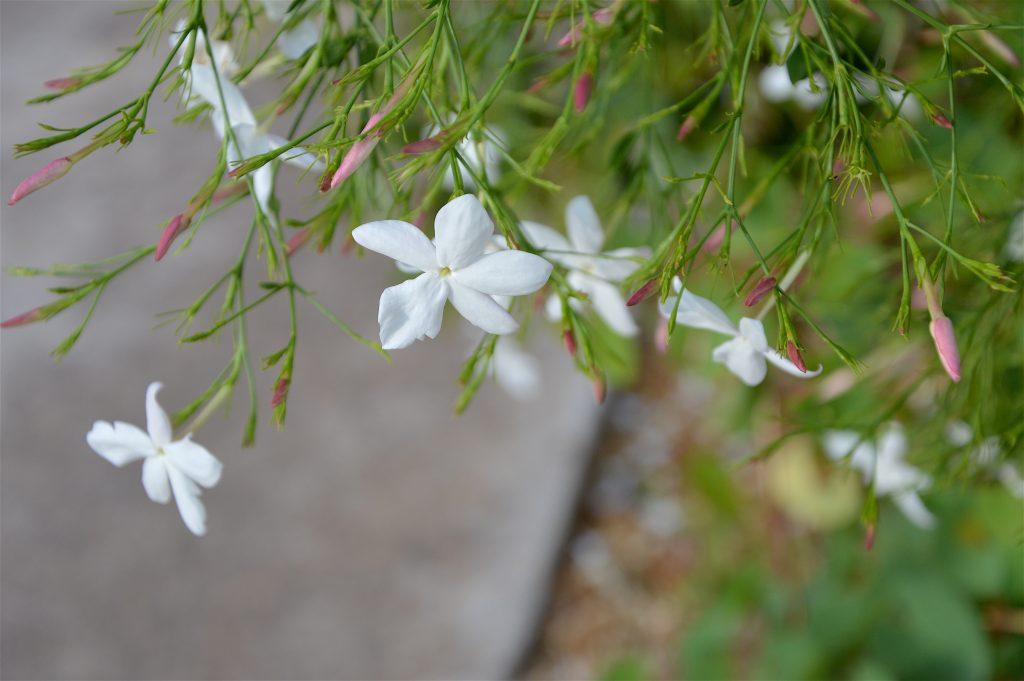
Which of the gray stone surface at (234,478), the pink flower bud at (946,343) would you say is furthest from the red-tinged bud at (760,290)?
the gray stone surface at (234,478)

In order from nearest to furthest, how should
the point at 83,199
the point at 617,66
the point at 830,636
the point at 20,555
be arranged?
the point at 617,66
the point at 830,636
the point at 20,555
the point at 83,199

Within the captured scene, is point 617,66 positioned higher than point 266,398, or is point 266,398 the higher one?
point 617,66

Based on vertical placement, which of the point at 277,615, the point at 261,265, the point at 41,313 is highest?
the point at 41,313

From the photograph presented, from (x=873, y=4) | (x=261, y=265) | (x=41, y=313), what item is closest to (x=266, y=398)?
(x=261, y=265)

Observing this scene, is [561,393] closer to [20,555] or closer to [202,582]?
[202,582]

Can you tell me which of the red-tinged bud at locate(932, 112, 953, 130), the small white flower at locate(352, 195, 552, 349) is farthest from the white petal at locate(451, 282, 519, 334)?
the red-tinged bud at locate(932, 112, 953, 130)

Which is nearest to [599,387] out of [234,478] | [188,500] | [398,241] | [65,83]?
[398,241]

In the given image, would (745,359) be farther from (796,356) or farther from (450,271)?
(450,271)

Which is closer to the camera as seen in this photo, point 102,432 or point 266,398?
point 102,432
